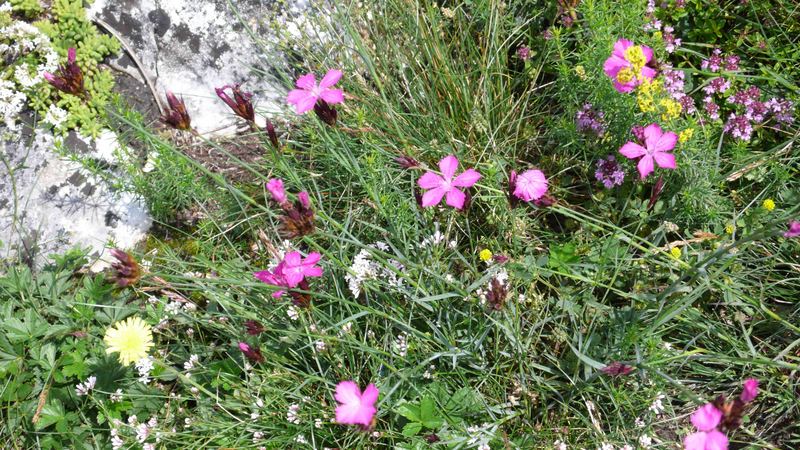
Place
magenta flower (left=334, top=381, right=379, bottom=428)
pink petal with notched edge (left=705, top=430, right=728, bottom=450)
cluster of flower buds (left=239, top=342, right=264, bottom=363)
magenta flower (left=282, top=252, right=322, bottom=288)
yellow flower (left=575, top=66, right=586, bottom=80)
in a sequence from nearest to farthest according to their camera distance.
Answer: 1. pink petal with notched edge (left=705, top=430, right=728, bottom=450)
2. magenta flower (left=334, top=381, right=379, bottom=428)
3. magenta flower (left=282, top=252, right=322, bottom=288)
4. cluster of flower buds (left=239, top=342, right=264, bottom=363)
5. yellow flower (left=575, top=66, right=586, bottom=80)

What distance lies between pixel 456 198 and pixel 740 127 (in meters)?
1.36

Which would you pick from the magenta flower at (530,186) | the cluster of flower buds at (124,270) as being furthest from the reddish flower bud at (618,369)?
the cluster of flower buds at (124,270)

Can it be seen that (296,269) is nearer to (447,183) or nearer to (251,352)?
(251,352)

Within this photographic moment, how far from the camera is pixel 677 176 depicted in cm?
227

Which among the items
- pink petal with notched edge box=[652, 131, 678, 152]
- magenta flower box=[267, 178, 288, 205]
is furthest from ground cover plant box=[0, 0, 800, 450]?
magenta flower box=[267, 178, 288, 205]

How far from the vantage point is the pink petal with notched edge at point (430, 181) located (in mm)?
1782

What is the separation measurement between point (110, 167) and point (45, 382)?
109 cm

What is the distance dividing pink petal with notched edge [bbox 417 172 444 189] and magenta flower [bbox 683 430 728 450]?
0.95 meters

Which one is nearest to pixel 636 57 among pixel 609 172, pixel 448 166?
pixel 609 172

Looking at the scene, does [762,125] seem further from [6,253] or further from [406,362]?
[6,253]

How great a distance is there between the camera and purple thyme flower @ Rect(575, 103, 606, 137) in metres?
2.27

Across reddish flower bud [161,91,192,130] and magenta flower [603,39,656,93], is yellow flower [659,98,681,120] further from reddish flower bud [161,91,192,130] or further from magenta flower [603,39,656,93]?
reddish flower bud [161,91,192,130]

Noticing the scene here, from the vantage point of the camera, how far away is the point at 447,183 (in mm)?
1819

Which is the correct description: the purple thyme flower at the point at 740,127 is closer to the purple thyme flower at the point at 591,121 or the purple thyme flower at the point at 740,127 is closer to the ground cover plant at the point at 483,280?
the ground cover plant at the point at 483,280
